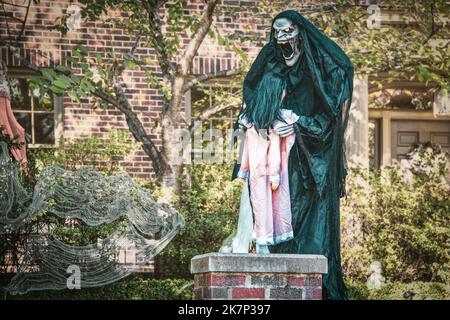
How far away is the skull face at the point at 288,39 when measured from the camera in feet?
25.3

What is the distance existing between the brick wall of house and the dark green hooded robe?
667cm

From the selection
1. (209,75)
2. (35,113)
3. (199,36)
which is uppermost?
(199,36)

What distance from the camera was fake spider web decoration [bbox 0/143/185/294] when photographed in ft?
38.2

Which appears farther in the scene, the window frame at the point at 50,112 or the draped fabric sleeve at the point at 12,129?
the window frame at the point at 50,112

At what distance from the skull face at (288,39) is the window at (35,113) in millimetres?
7497

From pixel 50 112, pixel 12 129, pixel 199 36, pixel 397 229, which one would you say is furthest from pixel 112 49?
pixel 397 229

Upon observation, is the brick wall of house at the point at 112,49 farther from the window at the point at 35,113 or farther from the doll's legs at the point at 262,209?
the doll's legs at the point at 262,209

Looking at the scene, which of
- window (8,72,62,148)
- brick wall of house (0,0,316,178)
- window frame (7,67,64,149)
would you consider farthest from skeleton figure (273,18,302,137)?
window (8,72,62,148)

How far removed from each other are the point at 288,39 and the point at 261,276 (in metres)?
1.80

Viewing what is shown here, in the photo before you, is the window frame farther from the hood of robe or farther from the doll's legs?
the doll's legs

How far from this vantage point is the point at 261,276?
7199 millimetres

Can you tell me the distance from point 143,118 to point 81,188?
3.11 meters

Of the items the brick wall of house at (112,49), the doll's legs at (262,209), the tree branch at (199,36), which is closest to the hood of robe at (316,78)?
the doll's legs at (262,209)

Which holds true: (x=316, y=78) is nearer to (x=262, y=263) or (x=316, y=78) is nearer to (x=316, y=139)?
(x=316, y=139)
